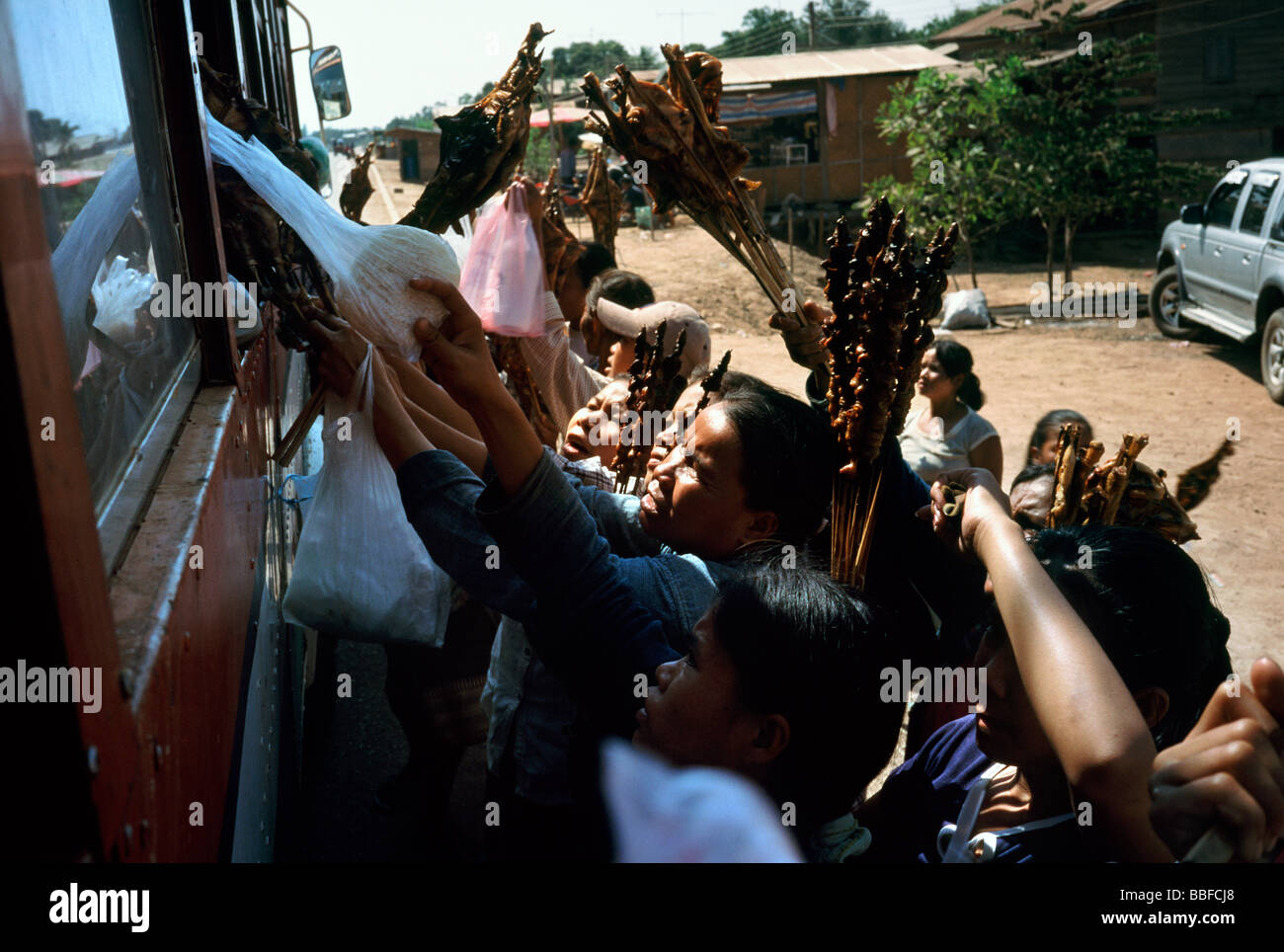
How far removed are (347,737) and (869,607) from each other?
2906mm

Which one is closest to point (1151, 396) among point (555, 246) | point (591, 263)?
point (591, 263)

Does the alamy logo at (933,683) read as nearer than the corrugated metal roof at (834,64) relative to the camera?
Yes

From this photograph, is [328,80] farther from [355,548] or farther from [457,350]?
[457,350]

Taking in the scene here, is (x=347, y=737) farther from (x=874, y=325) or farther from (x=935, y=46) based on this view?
(x=935, y=46)

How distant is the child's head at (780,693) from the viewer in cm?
141

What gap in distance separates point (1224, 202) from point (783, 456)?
11.0 meters

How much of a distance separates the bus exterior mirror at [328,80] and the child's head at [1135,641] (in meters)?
7.14

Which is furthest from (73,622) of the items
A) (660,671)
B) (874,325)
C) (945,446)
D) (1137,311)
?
(1137,311)

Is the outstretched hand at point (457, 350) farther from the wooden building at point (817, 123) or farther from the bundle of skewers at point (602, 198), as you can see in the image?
the wooden building at point (817, 123)

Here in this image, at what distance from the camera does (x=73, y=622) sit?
64 cm

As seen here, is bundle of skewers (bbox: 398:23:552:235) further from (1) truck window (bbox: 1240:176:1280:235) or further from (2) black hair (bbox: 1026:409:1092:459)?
(1) truck window (bbox: 1240:176:1280:235)

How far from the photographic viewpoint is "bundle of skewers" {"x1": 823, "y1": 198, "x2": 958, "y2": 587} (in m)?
1.58

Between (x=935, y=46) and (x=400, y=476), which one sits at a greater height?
(x=935, y=46)
